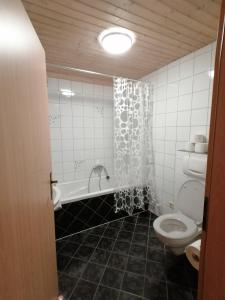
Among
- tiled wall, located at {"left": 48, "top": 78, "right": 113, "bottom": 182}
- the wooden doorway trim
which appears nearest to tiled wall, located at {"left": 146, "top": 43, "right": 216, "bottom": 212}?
tiled wall, located at {"left": 48, "top": 78, "right": 113, "bottom": 182}

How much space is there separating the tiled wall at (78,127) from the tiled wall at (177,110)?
1.05 m

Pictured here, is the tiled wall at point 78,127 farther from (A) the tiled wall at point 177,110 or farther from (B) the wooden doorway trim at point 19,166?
(B) the wooden doorway trim at point 19,166

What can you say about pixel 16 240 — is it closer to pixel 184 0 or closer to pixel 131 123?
pixel 184 0

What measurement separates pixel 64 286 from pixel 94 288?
270 millimetres

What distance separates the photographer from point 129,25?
1.34m

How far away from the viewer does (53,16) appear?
1.25m

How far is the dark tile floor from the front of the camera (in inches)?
53.7

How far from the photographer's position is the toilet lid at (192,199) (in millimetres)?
1663

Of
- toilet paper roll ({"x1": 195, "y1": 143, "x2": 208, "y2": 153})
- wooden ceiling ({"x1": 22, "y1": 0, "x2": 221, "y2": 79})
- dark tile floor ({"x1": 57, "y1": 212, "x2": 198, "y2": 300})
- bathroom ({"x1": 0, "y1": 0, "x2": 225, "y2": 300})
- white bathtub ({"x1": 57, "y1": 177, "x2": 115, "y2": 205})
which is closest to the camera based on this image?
bathroom ({"x1": 0, "y1": 0, "x2": 225, "y2": 300})

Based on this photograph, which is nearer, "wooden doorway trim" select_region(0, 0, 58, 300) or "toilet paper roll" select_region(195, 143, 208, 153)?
"wooden doorway trim" select_region(0, 0, 58, 300)

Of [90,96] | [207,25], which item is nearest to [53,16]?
[207,25]

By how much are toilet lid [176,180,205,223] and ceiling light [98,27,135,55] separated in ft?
5.17

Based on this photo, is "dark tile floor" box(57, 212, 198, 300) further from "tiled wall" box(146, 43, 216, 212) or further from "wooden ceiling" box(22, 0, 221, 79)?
"wooden ceiling" box(22, 0, 221, 79)

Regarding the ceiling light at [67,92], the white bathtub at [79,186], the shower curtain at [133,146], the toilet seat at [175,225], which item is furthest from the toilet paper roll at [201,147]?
the ceiling light at [67,92]
